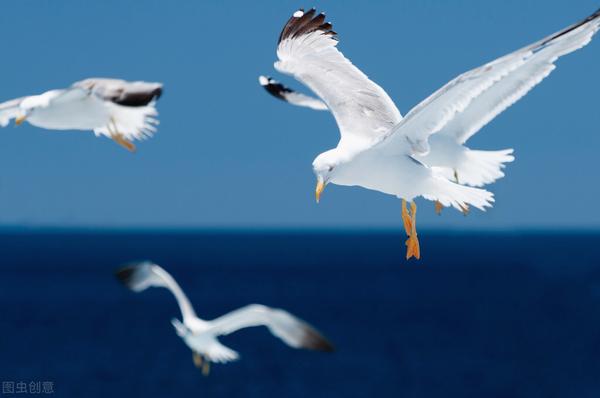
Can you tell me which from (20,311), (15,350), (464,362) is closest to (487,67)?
(464,362)

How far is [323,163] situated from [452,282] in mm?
77620

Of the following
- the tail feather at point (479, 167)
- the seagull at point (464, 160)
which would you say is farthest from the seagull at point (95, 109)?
the tail feather at point (479, 167)

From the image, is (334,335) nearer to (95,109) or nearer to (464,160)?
(464,160)

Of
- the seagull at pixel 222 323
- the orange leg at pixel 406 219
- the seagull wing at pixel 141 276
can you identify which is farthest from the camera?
the seagull wing at pixel 141 276

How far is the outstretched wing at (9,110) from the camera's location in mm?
9820

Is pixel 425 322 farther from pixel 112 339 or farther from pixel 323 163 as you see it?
pixel 323 163

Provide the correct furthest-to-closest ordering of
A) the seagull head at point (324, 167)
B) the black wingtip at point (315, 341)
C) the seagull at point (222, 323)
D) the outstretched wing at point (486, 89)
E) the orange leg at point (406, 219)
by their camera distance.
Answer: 1. the seagull at point (222, 323)
2. the black wingtip at point (315, 341)
3. the orange leg at point (406, 219)
4. the seagull head at point (324, 167)
5. the outstretched wing at point (486, 89)

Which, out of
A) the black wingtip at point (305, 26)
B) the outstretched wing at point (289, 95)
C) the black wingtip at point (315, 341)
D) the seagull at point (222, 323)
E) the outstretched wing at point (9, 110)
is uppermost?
the black wingtip at point (305, 26)

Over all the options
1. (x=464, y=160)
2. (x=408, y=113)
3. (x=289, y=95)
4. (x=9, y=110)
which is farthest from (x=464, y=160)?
(x=9, y=110)

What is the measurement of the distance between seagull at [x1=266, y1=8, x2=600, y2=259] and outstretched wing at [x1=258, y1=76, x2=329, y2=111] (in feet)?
2.01

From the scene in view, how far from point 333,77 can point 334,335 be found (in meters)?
42.2

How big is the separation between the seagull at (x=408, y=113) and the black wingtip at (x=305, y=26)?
11 mm

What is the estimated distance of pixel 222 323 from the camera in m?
13.6

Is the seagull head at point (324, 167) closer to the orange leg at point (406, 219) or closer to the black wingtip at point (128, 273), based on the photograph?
the orange leg at point (406, 219)
